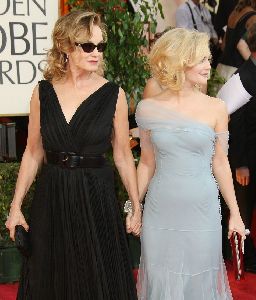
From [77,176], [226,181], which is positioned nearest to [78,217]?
[77,176]

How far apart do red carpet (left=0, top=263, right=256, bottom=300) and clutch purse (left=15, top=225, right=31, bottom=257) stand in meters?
1.55

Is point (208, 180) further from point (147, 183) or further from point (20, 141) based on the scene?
point (20, 141)

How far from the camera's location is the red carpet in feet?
18.8

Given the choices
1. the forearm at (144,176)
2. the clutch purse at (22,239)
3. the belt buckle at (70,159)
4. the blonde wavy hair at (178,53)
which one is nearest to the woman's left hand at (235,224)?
the forearm at (144,176)

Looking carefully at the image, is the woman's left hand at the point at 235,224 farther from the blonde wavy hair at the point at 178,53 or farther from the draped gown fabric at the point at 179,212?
the blonde wavy hair at the point at 178,53

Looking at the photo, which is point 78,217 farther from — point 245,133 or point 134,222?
point 245,133

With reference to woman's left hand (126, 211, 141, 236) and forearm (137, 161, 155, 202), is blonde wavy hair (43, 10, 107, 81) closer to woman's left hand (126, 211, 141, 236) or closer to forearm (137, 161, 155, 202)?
forearm (137, 161, 155, 202)

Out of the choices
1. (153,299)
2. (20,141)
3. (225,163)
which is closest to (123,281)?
(153,299)

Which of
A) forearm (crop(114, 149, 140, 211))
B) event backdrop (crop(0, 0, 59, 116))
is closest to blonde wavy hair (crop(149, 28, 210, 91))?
forearm (crop(114, 149, 140, 211))

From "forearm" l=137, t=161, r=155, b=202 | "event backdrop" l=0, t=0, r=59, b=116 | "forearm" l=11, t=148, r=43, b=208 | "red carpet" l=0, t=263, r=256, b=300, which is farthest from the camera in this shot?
"event backdrop" l=0, t=0, r=59, b=116

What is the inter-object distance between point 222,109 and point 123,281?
1.06 m

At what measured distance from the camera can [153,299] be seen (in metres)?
4.33

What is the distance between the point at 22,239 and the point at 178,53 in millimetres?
1270

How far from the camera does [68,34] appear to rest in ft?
13.7
